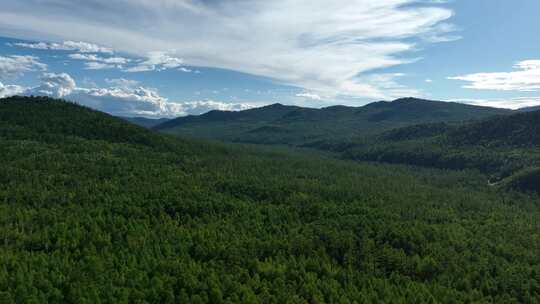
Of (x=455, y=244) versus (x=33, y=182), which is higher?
(x=33, y=182)

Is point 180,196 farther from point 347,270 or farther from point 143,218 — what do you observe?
point 347,270

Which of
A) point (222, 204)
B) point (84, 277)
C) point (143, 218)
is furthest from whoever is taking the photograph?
point (222, 204)

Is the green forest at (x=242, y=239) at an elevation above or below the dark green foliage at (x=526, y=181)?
below

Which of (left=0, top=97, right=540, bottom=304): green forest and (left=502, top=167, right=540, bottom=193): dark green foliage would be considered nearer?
(left=0, top=97, right=540, bottom=304): green forest

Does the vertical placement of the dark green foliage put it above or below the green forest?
above

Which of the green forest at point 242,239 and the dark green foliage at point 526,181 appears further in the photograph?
the dark green foliage at point 526,181

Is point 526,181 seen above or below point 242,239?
above

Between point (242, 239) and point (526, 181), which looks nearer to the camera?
point (242, 239)

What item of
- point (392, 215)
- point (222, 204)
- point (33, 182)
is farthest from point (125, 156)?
point (392, 215)
